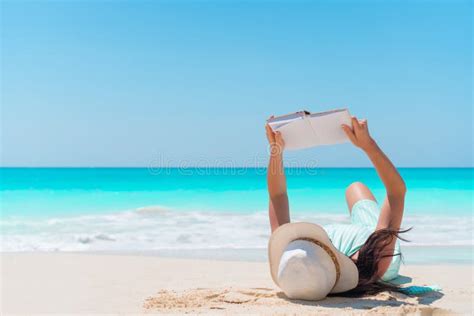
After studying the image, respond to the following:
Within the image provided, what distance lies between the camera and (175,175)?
132ft

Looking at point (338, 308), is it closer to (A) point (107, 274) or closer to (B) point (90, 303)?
(B) point (90, 303)

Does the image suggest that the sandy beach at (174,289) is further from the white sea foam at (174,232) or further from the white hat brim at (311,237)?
the white sea foam at (174,232)

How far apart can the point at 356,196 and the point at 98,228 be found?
27.3 ft

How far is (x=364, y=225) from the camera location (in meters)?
4.93

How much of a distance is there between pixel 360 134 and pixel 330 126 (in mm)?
226

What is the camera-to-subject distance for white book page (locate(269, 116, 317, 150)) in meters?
3.80

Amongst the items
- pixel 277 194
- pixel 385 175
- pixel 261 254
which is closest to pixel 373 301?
pixel 385 175

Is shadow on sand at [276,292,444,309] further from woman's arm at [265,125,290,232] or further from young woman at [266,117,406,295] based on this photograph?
woman's arm at [265,125,290,232]

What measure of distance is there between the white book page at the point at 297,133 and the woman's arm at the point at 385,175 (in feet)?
0.87

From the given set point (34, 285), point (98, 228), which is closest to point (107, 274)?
point (34, 285)

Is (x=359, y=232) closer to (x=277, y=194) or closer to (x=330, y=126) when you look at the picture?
(x=277, y=194)

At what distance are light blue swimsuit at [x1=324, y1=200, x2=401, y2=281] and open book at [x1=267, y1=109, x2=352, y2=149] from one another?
1.11 meters

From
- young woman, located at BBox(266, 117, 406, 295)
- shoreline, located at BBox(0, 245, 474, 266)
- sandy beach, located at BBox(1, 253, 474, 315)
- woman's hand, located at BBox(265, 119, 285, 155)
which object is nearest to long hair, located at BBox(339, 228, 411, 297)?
young woman, located at BBox(266, 117, 406, 295)

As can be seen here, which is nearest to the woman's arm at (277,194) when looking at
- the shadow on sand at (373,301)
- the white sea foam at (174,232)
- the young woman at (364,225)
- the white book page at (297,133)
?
the young woman at (364,225)
